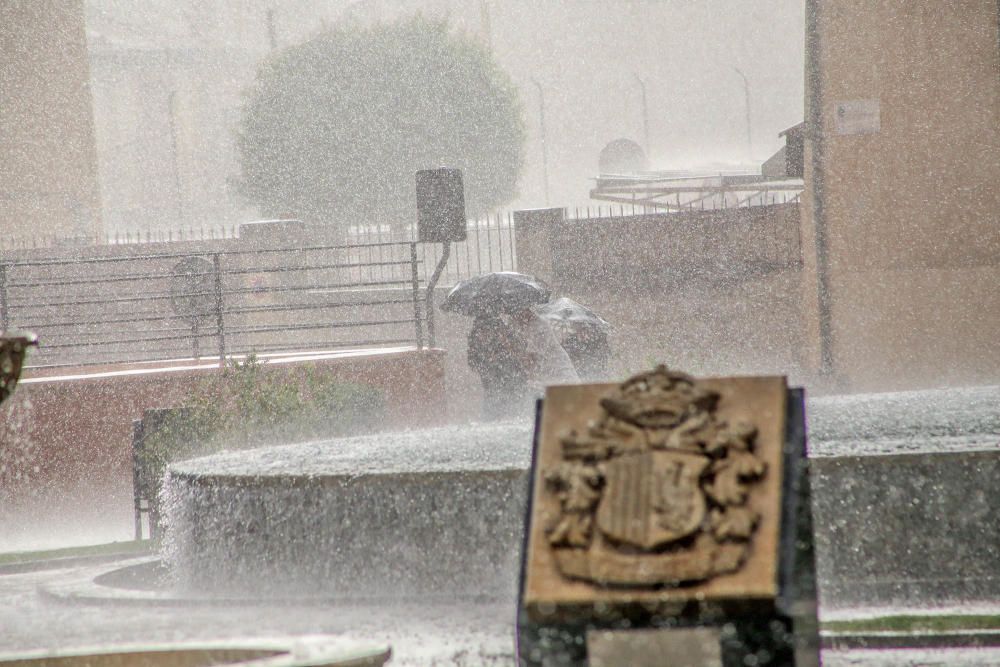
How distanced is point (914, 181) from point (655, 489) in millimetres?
13098

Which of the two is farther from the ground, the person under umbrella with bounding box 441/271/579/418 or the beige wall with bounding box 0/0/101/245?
the beige wall with bounding box 0/0/101/245

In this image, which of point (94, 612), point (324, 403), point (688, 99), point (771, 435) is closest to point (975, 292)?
point (324, 403)

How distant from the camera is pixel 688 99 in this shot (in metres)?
62.1

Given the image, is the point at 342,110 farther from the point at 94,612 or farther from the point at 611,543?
the point at 611,543

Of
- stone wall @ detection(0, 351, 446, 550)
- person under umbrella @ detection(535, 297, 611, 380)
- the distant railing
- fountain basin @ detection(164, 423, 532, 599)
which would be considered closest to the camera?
fountain basin @ detection(164, 423, 532, 599)

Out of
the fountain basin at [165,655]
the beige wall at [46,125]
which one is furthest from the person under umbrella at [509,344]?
the beige wall at [46,125]

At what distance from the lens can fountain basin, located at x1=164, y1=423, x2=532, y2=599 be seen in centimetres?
708

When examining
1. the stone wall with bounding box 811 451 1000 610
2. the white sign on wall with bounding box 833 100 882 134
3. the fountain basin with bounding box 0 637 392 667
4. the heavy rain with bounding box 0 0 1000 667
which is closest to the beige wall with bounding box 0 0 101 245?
the heavy rain with bounding box 0 0 1000 667

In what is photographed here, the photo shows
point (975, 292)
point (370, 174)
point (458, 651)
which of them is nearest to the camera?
point (458, 651)

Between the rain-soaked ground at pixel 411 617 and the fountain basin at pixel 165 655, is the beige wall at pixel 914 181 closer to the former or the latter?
the rain-soaked ground at pixel 411 617

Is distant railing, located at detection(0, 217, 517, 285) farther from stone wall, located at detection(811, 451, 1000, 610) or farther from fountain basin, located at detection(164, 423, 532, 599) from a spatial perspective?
stone wall, located at detection(811, 451, 1000, 610)

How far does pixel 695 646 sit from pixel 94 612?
4.63 metres

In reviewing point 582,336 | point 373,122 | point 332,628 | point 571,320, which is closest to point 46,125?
point 373,122

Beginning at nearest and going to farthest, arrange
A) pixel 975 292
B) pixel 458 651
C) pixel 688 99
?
pixel 458 651 → pixel 975 292 → pixel 688 99
